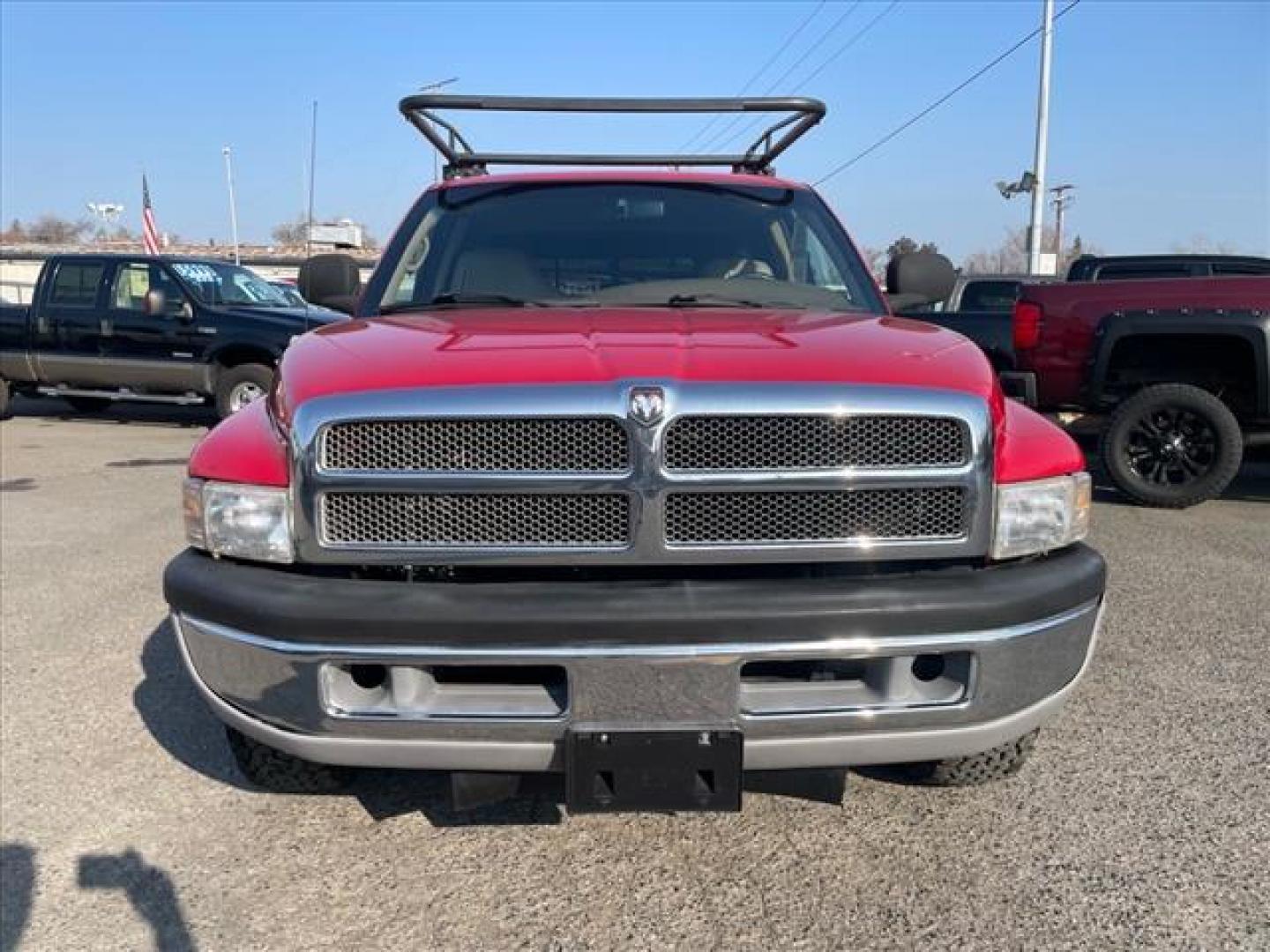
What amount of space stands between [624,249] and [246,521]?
184cm

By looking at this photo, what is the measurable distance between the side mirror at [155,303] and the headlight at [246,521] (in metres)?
9.42

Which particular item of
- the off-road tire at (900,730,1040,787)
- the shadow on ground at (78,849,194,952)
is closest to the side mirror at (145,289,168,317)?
the shadow on ground at (78,849,194,952)

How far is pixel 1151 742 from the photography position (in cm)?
341

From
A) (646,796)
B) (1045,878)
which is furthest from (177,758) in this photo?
(1045,878)

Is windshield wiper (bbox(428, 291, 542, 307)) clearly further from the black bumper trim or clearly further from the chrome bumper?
the chrome bumper

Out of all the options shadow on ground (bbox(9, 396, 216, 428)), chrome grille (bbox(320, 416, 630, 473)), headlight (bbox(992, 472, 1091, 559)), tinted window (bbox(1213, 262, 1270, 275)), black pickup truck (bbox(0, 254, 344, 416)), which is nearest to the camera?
chrome grille (bbox(320, 416, 630, 473))

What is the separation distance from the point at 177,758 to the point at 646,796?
1918 millimetres

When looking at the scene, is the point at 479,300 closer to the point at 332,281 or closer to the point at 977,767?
the point at 332,281

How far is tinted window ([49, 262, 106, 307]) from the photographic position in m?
11.7

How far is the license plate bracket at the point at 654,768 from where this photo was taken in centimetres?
218

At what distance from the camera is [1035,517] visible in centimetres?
241

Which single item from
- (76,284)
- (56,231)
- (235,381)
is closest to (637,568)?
(235,381)

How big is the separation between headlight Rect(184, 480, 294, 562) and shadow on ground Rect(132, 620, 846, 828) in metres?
0.70

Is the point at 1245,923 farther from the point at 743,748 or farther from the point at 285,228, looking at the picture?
the point at 285,228
